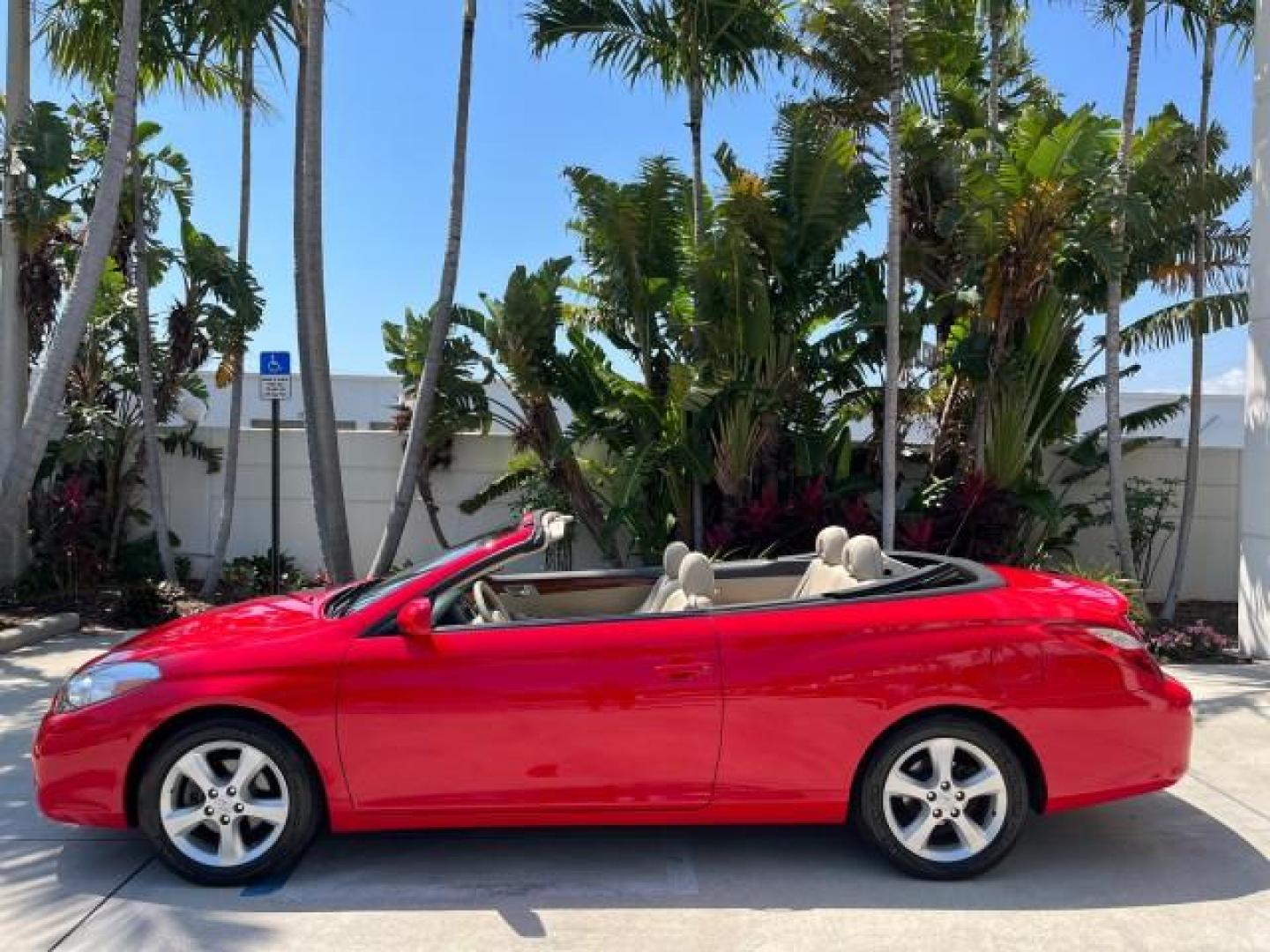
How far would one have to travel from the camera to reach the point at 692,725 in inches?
158

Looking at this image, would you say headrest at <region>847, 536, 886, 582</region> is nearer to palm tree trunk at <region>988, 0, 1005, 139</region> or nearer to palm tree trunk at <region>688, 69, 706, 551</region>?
palm tree trunk at <region>688, 69, 706, 551</region>

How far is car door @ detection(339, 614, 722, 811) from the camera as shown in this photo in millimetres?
3988

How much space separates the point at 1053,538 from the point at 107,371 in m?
10.6

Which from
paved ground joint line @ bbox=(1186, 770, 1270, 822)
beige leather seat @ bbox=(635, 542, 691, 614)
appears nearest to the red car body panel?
beige leather seat @ bbox=(635, 542, 691, 614)

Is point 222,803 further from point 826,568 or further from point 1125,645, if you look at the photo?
point 1125,645

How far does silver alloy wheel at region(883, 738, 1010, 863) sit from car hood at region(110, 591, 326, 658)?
8.04 feet

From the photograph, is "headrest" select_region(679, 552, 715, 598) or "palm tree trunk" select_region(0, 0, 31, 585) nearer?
"headrest" select_region(679, 552, 715, 598)

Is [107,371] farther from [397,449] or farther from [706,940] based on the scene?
[706,940]

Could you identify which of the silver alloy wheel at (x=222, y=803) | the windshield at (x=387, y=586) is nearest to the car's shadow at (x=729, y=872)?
the silver alloy wheel at (x=222, y=803)

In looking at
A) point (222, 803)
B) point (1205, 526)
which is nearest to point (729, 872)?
point (222, 803)

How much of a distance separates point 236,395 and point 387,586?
297 inches

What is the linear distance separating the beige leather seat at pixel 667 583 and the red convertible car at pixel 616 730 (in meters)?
0.79

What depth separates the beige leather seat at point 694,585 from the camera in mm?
4445

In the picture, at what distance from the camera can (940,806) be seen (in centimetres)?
407
